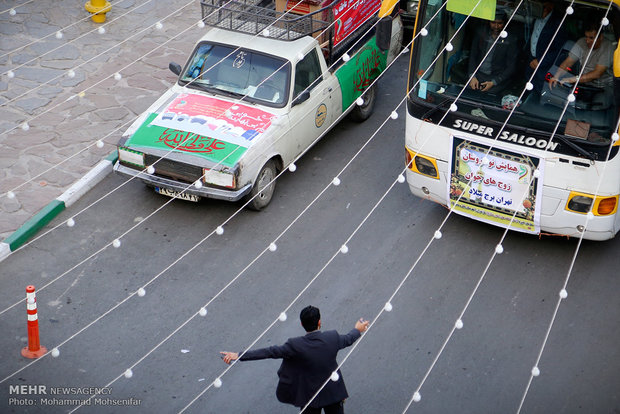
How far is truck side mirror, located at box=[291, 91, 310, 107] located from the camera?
965cm

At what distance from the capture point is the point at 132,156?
9172mm

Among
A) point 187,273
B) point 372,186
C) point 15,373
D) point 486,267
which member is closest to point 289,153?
point 372,186

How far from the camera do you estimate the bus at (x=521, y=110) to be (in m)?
7.66

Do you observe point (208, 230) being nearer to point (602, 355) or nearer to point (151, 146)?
point (151, 146)

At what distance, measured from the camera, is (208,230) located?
9273 mm

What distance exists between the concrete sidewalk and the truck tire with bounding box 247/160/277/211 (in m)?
2.03

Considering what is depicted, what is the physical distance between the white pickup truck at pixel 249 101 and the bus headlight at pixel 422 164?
2.98 feet

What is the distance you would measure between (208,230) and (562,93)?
4.08m

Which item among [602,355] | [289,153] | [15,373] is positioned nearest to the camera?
[15,373]

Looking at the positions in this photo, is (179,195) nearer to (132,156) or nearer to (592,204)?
(132,156)

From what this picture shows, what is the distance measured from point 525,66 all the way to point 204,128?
3563mm

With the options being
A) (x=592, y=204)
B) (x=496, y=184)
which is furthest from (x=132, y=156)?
(x=592, y=204)

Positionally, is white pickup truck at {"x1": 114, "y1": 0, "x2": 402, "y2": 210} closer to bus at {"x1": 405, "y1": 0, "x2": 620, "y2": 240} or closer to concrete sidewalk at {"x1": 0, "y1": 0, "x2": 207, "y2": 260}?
bus at {"x1": 405, "y1": 0, "x2": 620, "y2": 240}

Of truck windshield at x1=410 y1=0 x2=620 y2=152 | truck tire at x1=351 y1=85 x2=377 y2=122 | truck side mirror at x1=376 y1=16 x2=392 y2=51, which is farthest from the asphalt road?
truck side mirror at x1=376 y1=16 x2=392 y2=51
